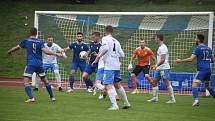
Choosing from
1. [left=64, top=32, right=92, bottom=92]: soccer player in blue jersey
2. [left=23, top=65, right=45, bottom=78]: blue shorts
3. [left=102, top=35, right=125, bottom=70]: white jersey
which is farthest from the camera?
[left=64, top=32, right=92, bottom=92]: soccer player in blue jersey

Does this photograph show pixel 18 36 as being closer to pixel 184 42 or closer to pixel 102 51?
pixel 184 42

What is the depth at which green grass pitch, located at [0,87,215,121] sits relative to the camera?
14.4 m

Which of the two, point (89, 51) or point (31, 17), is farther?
point (31, 17)

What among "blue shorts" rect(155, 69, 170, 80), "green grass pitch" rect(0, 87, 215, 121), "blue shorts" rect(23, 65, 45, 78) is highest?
"blue shorts" rect(23, 65, 45, 78)

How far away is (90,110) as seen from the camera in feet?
52.9

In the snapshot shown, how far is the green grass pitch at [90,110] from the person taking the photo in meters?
14.4

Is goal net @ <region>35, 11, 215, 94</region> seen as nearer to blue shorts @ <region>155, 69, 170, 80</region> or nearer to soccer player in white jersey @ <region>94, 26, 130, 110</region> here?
blue shorts @ <region>155, 69, 170, 80</region>

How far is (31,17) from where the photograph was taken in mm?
40281

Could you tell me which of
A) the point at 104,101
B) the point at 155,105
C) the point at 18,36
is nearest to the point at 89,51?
the point at 104,101

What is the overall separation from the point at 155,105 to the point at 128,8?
2533cm

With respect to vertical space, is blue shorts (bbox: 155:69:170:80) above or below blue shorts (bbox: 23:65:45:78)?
below

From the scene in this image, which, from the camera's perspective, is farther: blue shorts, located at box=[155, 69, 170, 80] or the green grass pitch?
blue shorts, located at box=[155, 69, 170, 80]

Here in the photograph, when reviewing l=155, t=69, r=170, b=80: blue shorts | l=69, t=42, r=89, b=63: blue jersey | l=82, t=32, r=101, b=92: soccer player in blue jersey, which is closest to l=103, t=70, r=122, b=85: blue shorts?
l=155, t=69, r=170, b=80: blue shorts

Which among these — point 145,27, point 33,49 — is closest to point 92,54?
point 33,49
